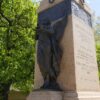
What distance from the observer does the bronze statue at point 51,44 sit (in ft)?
24.7

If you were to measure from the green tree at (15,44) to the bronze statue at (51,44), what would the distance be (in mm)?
8469

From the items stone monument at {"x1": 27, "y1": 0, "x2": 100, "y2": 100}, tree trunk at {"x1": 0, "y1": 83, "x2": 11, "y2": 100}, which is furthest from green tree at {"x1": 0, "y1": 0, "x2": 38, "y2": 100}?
stone monument at {"x1": 27, "y1": 0, "x2": 100, "y2": 100}

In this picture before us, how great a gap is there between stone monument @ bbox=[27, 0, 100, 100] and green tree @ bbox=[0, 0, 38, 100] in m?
8.25

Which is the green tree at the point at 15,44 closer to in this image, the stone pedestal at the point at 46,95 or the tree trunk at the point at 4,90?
the tree trunk at the point at 4,90

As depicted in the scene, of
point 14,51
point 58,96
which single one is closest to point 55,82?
point 58,96

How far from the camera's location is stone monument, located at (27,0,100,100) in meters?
7.16

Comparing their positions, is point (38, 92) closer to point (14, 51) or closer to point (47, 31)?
point (47, 31)

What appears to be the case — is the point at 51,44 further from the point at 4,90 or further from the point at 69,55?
the point at 4,90

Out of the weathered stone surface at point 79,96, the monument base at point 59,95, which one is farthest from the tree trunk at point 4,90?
the weathered stone surface at point 79,96

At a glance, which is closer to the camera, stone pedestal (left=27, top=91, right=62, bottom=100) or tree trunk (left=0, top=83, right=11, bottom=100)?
stone pedestal (left=27, top=91, right=62, bottom=100)

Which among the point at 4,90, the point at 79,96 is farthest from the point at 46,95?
the point at 4,90

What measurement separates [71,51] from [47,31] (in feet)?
3.15

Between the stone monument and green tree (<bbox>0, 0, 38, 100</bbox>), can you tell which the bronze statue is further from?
green tree (<bbox>0, 0, 38, 100</bbox>)

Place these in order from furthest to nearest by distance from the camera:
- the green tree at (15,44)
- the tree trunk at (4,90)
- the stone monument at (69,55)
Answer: the tree trunk at (4,90) < the green tree at (15,44) < the stone monument at (69,55)
